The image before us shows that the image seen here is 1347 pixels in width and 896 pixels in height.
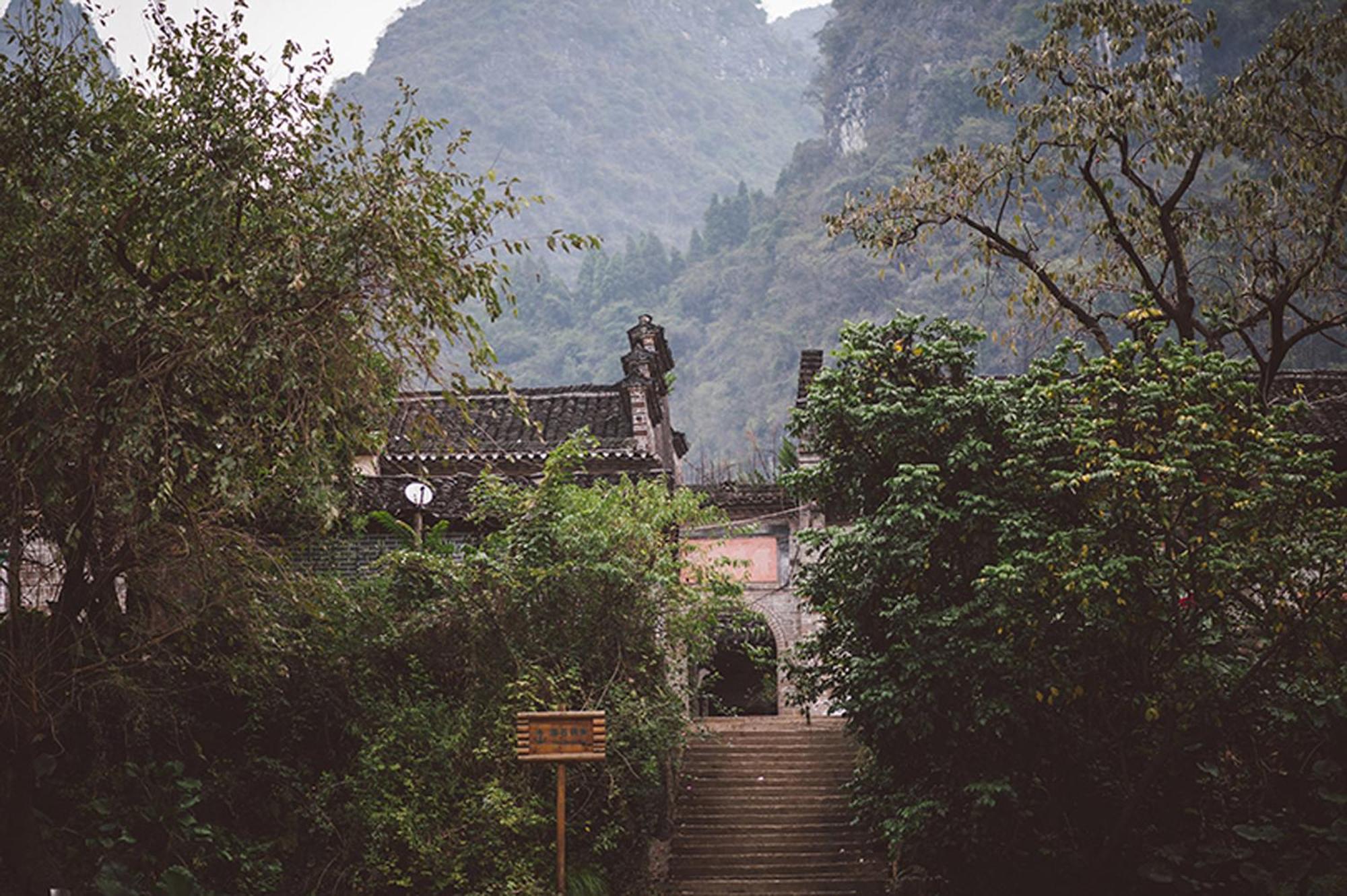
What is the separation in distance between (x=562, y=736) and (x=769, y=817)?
508cm

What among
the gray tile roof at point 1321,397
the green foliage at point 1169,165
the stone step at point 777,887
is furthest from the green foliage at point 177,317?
the gray tile roof at point 1321,397

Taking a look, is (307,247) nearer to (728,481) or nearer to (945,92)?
(728,481)

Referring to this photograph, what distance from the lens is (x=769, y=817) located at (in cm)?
1431

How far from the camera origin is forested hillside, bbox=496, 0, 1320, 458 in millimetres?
48656

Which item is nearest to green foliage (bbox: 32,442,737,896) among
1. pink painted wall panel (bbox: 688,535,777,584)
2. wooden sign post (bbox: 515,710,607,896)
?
wooden sign post (bbox: 515,710,607,896)

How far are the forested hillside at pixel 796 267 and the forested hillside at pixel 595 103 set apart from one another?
1884cm

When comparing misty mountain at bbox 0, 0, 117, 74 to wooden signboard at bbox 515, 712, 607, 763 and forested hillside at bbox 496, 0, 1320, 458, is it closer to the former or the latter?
wooden signboard at bbox 515, 712, 607, 763

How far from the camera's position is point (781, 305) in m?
51.8

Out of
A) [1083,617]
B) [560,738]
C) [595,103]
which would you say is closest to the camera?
[560,738]

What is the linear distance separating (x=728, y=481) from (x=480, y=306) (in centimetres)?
3218

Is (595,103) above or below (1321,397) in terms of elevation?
above

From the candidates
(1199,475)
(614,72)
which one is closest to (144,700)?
(1199,475)

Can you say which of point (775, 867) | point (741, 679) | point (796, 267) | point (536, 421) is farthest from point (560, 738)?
point (796, 267)

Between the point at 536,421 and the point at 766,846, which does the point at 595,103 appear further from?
the point at 766,846
